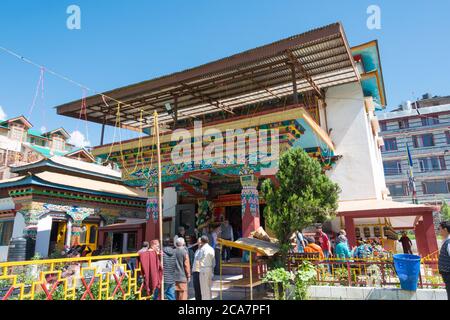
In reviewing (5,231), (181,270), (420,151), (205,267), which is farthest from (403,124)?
(5,231)

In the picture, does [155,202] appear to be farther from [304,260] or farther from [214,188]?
[304,260]

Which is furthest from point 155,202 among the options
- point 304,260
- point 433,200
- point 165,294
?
point 433,200

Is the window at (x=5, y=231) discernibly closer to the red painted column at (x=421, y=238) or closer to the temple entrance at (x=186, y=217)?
the temple entrance at (x=186, y=217)

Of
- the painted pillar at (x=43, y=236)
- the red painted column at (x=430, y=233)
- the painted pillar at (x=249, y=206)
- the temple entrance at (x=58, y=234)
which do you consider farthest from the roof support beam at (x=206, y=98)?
the temple entrance at (x=58, y=234)

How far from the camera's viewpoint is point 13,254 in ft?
43.1

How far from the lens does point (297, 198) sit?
305 inches

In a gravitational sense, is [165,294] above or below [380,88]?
below

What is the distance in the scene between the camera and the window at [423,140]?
3338cm

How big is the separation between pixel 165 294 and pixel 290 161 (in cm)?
439

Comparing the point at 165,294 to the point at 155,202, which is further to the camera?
the point at 155,202

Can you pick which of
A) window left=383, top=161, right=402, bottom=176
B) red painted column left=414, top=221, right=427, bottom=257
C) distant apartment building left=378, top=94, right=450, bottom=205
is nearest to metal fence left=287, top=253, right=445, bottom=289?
red painted column left=414, top=221, right=427, bottom=257

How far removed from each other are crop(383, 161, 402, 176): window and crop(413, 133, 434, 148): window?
2689 millimetres
